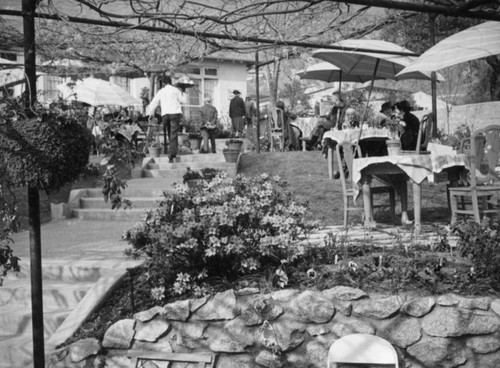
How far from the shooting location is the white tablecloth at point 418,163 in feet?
20.1

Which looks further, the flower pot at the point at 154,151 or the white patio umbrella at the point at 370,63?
the flower pot at the point at 154,151

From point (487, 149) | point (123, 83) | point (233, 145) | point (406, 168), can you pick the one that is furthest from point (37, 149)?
point (123, 83)

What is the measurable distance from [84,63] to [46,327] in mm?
3509

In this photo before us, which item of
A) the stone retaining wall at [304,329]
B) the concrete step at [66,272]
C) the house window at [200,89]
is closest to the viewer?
the stone retaining wall at [304,329]

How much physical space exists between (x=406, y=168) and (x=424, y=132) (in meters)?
2.58

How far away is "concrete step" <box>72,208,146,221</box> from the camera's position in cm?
887

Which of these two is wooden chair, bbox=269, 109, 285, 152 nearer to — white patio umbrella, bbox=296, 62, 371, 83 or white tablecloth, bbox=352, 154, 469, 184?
white patio umbrella, bbox=296, 62, 371, 83

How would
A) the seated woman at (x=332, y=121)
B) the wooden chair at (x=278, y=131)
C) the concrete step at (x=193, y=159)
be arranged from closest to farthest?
1. the concrete step at (x=193, y=159)
2. the seated woman at (x=332, y=121)
3. the wooden chair at (x=278, y=131)

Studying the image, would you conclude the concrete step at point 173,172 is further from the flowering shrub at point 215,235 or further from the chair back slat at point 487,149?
the flowering shrub at point 215,235

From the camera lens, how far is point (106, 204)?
9.29 metres

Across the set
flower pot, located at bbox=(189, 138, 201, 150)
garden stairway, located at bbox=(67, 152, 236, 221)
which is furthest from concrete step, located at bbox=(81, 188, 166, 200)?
flower pot, located at bbox=(189, 138, 201, 150)

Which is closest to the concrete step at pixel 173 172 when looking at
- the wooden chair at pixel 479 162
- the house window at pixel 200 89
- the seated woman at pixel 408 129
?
the seated woman at pixel 408 129

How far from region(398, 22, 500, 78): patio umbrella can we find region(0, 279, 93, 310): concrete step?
416 centimetres

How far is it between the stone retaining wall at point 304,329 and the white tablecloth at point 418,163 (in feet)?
8.25
